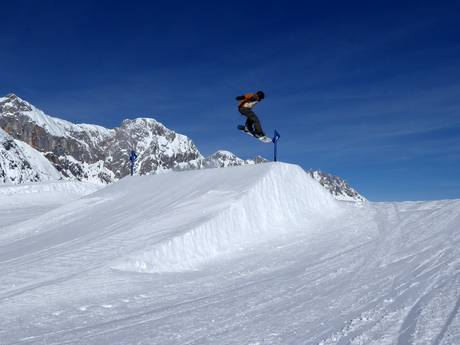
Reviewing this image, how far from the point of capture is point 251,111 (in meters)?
19.3

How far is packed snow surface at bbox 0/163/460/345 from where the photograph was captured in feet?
21.6

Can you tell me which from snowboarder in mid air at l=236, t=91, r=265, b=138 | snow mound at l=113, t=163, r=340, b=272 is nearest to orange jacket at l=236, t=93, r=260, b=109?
snowboarder in mid air at l=236, t=91, r=265, b=138

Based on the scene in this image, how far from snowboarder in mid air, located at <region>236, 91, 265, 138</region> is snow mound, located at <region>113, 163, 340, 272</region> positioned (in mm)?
Answer: 1540

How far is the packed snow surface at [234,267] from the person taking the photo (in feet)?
21.6

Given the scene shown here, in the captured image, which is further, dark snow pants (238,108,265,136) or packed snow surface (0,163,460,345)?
dark snow pants (238,108,265,136)

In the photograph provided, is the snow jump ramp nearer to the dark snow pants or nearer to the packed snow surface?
the packed snow surface

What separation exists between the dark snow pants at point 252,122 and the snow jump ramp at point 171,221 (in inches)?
59.1

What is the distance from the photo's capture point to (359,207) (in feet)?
68.6

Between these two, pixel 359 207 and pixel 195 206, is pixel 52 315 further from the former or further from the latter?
pixel 359 207

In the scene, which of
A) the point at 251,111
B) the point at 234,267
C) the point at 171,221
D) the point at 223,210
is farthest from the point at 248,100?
the point at 234,267

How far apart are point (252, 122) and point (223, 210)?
230 inches

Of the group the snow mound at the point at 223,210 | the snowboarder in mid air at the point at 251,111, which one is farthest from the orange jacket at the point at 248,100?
the snow mound at the point at 223,210

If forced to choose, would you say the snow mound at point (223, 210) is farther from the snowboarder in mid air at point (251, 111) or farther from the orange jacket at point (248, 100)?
the orange jacket at point (248, 100)

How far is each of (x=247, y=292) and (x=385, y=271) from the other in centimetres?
294
